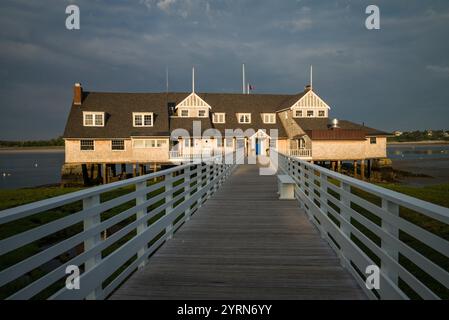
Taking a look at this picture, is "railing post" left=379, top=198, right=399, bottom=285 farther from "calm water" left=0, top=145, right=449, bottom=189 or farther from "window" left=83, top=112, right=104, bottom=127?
"calm water" left=0, top=145, right=449, bottom=189

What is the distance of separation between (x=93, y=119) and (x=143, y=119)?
17.0 feet

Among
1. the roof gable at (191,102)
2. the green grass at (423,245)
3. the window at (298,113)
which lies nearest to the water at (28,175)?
the roof gable at (191,102)

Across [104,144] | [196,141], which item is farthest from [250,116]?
[104,144]

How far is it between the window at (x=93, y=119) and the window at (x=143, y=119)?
346cm

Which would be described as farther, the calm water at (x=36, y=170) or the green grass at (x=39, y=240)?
the calm water at (x=36, y=170)

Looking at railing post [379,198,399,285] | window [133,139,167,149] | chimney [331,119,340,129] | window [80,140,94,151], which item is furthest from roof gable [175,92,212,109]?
railing post [379,198,399,285]

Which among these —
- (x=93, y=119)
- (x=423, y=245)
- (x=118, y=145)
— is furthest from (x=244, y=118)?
(x=423, y=245)

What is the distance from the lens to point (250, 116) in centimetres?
4562

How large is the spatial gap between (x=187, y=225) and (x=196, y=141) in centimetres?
3188

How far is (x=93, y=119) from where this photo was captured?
38.9 m

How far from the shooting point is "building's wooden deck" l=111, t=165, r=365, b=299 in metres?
4.23

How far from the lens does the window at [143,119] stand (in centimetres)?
3928

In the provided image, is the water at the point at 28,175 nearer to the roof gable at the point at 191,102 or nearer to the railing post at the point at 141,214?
the roof gable at the point at 191,102
